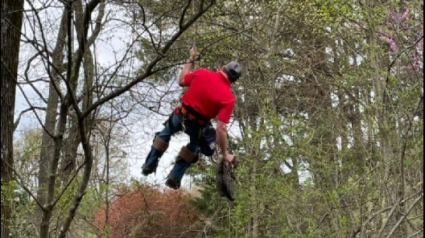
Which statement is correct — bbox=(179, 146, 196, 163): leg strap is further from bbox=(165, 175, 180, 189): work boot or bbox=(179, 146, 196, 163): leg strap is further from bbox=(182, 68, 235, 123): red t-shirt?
bbox=(182, 68, 235, 123): red t-shirt

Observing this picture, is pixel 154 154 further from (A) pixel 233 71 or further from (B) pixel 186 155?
(A) pixel 233 71

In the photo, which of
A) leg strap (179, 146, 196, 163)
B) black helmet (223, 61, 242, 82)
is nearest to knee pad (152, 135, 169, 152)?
leg strap (179, 146, 196, 163)

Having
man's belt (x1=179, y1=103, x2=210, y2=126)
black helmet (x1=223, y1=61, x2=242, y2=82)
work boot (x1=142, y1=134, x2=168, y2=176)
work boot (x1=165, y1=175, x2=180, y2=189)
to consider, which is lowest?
work boot (x1=165, y1=175, x2=180, y2=189)

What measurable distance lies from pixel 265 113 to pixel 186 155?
109 inches

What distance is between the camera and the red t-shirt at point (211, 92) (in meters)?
4.18

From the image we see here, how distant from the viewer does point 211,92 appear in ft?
13.7

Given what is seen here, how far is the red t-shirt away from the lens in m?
4.18

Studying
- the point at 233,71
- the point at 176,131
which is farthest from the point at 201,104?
the point at 176,131

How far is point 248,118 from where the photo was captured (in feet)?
37.7

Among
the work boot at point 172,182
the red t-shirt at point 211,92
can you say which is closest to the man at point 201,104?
the red t-shirt at point 211,92

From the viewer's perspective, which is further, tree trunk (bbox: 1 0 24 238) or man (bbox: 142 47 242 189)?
man (bbox: 142 47 242 189)

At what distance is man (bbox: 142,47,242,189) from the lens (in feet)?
13.7

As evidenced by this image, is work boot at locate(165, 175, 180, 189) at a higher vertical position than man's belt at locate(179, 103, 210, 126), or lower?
lower

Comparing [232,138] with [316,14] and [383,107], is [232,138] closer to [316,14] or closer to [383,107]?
[316,14]
